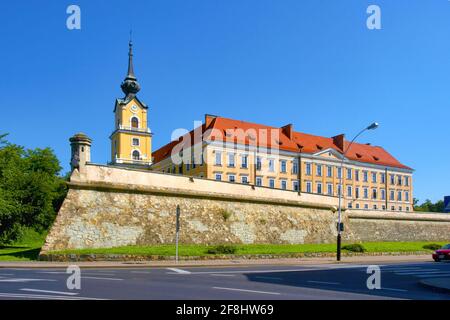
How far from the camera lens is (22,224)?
37.3m

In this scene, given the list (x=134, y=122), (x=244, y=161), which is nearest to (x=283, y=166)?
(x=244, y=161)

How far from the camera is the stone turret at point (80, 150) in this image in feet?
91.1

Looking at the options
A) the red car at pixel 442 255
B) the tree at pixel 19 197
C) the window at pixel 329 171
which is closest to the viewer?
the red car at pixel 442 255

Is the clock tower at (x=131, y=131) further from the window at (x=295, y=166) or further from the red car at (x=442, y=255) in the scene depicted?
the red car at (x=442, y=255)

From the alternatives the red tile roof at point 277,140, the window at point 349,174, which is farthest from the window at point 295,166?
the window at point 349,174

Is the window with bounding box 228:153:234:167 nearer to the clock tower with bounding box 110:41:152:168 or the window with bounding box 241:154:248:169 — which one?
the window with bounding box 241:154:248:169

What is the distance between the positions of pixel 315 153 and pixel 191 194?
47674mm

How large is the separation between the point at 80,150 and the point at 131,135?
Answer: 54702mm

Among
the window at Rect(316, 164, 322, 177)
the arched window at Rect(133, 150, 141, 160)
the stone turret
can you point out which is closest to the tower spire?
the arched window at Rect(133, 150, 141, 160)

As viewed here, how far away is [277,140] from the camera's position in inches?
2940

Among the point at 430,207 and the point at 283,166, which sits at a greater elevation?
the point at 283,166

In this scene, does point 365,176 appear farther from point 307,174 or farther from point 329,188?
point 307,174

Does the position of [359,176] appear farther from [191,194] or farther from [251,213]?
[191,194]
